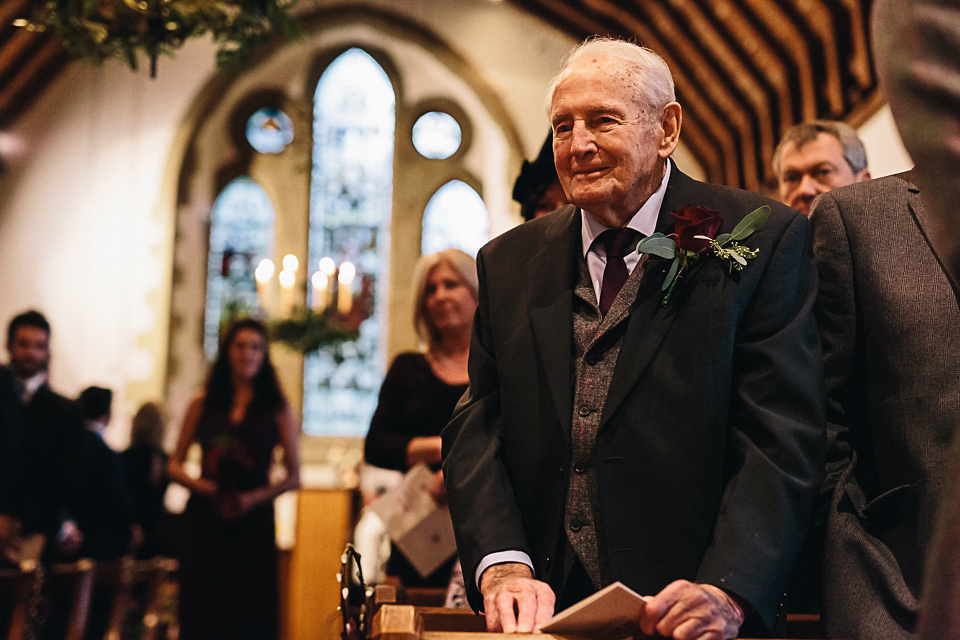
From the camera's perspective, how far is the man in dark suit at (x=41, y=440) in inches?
179

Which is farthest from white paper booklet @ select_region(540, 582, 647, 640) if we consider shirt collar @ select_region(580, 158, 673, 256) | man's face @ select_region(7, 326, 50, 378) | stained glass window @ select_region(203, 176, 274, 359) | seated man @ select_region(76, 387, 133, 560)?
stained glass window @ select_region(203, 176, 274, 359)

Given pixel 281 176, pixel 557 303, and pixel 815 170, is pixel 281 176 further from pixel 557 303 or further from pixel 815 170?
pixel 557 303

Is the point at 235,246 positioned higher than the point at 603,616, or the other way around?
the point at 235,246

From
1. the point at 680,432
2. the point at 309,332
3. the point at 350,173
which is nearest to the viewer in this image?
the point at 680,432

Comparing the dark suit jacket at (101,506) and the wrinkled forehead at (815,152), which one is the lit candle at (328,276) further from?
the wrinkled forehead at (815,152)

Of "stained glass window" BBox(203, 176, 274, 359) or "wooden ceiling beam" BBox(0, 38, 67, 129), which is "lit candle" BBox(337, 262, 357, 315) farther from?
"wooden ceiling beam" BBox(0, 38, 67, 129)

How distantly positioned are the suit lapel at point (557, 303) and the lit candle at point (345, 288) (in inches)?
274

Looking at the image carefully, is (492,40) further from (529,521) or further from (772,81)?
(529,521)

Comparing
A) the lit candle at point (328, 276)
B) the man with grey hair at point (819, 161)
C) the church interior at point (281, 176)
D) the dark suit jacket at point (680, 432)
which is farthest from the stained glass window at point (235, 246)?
the dark suit jacket at point (680, 432)

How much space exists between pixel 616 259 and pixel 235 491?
3.21m

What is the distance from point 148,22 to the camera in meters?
4.52

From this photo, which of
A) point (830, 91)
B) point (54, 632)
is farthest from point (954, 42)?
point (830, 91)

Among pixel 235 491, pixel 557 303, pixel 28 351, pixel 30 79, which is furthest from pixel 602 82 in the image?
pixel 30 79

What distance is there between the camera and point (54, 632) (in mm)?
4957
